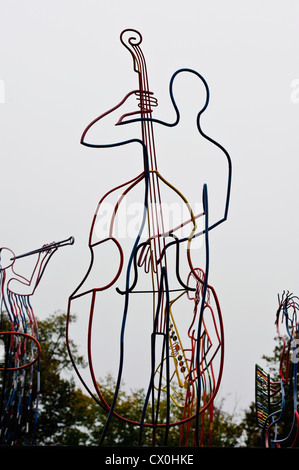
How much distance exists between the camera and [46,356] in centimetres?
1070

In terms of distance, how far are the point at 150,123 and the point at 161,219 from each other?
280 millimetres

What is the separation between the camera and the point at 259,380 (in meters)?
2.42

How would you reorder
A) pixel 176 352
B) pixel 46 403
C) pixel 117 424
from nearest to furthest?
pixel 176 352 → pixel 46 403 → pixel 117 424

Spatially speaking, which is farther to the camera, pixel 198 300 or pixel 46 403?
pixel 46 403

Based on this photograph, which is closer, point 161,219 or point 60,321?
point 161,219
